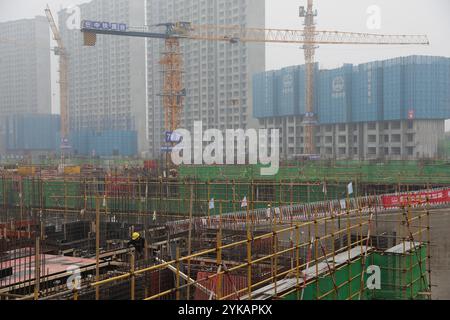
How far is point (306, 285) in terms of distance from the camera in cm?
621

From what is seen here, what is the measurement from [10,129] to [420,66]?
40.4 m

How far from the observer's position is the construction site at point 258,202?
23.2 feet

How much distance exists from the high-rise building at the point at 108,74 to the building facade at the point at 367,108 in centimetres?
1317

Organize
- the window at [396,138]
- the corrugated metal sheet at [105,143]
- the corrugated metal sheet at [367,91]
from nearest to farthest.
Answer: the corrugated metal sheet at [367,91]
the window at [396,138]
the corrugated metal sheet at [105,143]

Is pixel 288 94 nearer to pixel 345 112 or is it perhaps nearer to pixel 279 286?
pixel 345 112

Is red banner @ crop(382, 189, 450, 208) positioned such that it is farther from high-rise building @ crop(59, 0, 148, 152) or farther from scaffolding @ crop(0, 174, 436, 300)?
high-rise building @ crop(59, 0, 148, 152)

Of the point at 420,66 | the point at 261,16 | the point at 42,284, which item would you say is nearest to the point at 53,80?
the point at 261,16

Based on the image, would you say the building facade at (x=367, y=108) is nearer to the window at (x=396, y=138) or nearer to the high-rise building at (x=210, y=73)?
the window at (x=396, y=138)

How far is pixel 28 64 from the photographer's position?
52.5 m

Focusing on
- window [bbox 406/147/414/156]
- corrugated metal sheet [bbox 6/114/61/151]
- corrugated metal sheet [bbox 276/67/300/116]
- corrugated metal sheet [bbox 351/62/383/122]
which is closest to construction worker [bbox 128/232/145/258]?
window [bbox 406/147/414/156]

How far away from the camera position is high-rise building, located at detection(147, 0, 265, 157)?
55312 mm

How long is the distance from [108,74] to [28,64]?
8824mm

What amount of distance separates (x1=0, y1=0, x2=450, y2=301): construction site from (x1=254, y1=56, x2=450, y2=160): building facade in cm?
14

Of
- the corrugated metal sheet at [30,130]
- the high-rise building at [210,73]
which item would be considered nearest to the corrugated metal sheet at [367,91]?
the high-rise building at [210,73]
